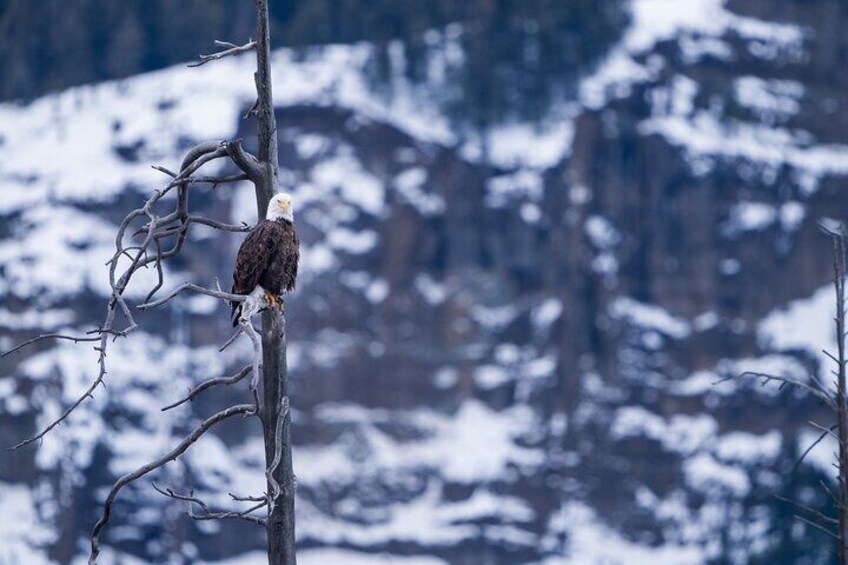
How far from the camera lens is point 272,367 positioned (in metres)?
9.82

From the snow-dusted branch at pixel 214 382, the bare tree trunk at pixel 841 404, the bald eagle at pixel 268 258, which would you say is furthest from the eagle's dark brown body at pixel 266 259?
the bare tree trunk at pixel 841 404

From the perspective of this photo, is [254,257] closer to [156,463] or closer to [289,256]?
[289,256]

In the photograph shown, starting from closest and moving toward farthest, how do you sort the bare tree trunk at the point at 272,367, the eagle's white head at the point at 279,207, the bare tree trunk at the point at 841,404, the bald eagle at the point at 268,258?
1. the bare tree trunk at the point at 272,367
2. the eagle's white head at the point at 279,207
3. the bald eagle at the point at 268,258
4. the bare tree trunk at the point at 841,404

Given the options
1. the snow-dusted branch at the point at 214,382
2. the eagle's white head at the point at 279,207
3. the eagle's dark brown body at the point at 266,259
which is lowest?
the snow-dusted branch at the point at 214,382

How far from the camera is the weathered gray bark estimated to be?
9688 mm

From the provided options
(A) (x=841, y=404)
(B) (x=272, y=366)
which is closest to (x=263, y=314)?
(B) (x=272, y=366)

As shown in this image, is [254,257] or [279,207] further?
[254,257]

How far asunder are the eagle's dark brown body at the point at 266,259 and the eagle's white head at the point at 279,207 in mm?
58

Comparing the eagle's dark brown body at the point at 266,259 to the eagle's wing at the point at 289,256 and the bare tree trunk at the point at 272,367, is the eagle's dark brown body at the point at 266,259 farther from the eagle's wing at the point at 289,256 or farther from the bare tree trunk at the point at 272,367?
the bare tree trunk at the point at 272,367

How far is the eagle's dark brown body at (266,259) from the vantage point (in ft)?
34.1

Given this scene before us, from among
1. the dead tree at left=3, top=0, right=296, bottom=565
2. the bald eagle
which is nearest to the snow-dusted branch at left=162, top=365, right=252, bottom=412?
the dead tree at left=3, top=0, right=296, bottom=565

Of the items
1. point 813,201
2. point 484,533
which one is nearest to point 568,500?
point 484,533

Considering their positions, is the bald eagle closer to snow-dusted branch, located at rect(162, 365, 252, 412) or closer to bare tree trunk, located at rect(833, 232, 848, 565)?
snow-dusted branch, located at rect(162, 365, 252, 412)

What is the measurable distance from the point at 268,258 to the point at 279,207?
1.61 feet
